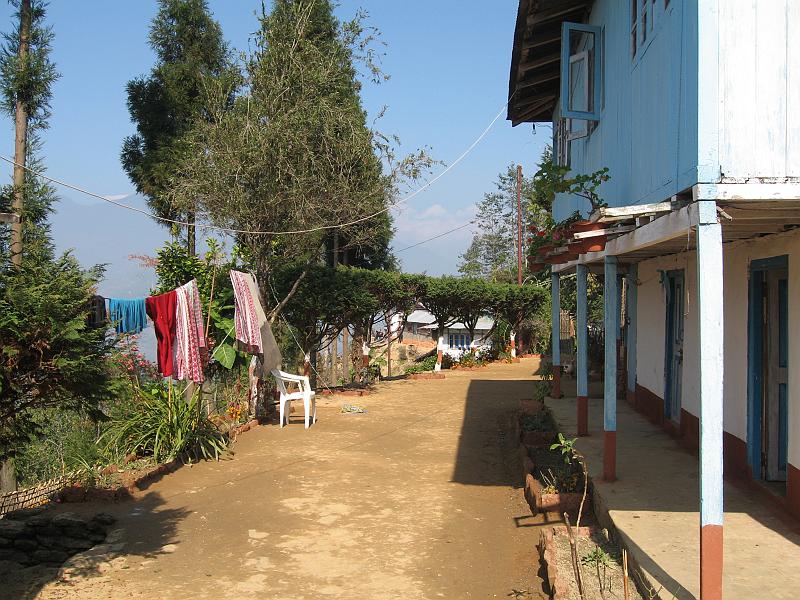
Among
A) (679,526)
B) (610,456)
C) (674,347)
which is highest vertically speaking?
(674,347)

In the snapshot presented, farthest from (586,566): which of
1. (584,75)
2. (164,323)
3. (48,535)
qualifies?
(164,323)

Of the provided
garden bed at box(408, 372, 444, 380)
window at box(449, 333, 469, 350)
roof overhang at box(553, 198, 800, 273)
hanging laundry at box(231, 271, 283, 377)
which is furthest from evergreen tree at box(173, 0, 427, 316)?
window at box(449, 333, 469, 350)

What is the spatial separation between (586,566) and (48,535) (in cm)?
502

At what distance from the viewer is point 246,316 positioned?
11430mm

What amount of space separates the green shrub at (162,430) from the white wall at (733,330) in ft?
20.8

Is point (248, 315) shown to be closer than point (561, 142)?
Yes

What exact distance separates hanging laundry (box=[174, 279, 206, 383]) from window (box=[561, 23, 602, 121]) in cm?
564

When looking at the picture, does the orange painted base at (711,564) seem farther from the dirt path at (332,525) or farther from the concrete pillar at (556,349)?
the concrete pillar at (556,349)

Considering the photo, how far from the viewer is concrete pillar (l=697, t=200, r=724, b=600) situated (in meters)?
4.43

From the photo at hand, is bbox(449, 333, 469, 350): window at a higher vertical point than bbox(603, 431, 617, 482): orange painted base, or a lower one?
higher

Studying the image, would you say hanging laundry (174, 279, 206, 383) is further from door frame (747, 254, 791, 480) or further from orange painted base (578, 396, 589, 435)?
door frame (747, 254, 791, 480)

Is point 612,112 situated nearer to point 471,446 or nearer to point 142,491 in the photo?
point 471,446

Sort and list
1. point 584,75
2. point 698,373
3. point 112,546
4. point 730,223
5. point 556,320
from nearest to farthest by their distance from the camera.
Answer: point 730,223
point 698,373
point 112,546
point 584,75
point 556,320

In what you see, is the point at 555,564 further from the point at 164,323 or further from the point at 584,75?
the point at 164,323
